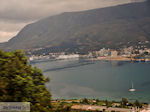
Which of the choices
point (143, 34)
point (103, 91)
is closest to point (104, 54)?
point (143, 34)

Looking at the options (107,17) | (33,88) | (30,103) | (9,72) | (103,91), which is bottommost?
(103,91)

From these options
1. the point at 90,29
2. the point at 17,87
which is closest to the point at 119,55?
the point at 90,29

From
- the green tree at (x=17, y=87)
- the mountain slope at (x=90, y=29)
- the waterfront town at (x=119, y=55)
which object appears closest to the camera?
the green tree at (x=17, y=87)

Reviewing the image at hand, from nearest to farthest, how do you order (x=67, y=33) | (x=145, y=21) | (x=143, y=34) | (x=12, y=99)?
(x=12, y=99), (x=143, y=34), (x=145, y=21), (x=67, y=33)

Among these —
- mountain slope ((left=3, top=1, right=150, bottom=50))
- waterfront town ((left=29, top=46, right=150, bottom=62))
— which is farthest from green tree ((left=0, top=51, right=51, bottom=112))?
mountain slope ((left=3, top=1, right=150, bottom=50))

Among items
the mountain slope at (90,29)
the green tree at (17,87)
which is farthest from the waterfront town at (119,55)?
the green tree at (17,87)

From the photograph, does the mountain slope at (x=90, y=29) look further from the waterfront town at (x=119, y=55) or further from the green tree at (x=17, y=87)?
the green tree at (x=17, y=87)

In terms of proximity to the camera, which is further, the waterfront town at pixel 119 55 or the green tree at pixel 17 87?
the waterfront town at pixel 119 55

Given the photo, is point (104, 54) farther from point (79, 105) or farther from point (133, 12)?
point (133, 12)

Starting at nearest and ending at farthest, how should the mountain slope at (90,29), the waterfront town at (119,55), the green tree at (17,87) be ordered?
the green tree at (17,87)
the waterfront town at (119,55)
the mountain slope at (90,29)
